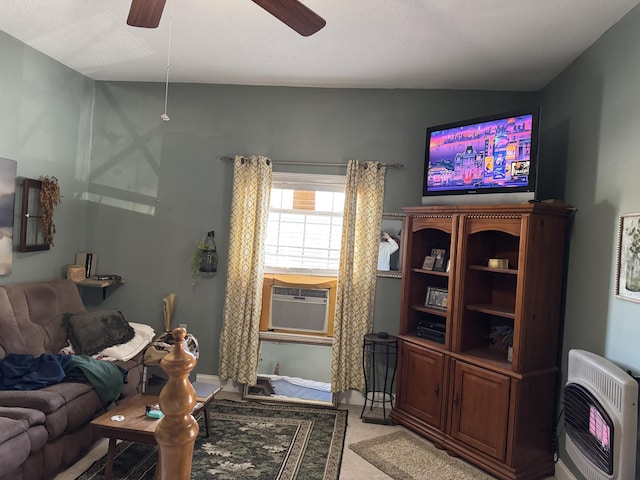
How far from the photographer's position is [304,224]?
4.31 m

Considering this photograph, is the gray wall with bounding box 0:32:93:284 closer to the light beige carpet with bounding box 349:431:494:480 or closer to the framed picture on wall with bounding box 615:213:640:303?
the light beige carpet with bounding box 349:431:494:480

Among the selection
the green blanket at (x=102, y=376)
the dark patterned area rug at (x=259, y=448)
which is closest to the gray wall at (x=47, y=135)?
the green blanket at (x=102, y=376)

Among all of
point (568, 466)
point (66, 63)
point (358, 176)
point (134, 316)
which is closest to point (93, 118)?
point (66, 63)

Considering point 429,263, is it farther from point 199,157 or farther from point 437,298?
point 199,157

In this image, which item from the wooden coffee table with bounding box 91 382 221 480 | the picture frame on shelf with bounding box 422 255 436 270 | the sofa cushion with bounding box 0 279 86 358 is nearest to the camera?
the wooden coffee table with bounding box 91 382 221 480

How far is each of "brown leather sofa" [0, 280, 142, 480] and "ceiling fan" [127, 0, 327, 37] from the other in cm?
209

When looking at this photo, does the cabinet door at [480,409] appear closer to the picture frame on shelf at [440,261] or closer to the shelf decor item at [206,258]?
the picture frame on shelf at [440,261]

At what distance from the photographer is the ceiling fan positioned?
6.56ft

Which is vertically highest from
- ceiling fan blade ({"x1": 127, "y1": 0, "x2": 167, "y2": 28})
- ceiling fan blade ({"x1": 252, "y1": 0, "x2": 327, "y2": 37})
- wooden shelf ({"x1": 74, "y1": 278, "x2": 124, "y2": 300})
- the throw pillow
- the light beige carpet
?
ceiling fan blade ({"x1": 252, "y1": 0, "x2": 327, "y2": 37})

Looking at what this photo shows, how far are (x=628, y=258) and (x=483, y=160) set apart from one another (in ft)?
4.06

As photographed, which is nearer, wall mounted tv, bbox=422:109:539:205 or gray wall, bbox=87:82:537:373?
wall mounted tv, bbox=422:109:539:205

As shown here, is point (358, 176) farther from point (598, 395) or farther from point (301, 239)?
point (598, 395)

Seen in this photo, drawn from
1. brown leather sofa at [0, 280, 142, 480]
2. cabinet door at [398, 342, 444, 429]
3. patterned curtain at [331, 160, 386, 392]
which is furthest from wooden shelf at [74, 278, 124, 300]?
cabinet door at [398, 342, 444, 429]

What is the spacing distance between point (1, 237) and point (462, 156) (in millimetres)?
3465
